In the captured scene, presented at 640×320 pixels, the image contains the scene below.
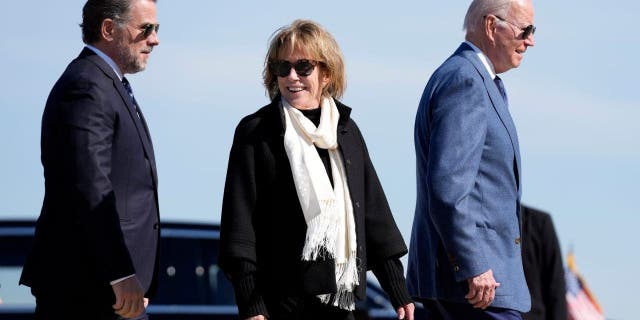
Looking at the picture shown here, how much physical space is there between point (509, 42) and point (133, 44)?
1759 mm

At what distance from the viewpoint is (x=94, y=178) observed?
5.79 metres

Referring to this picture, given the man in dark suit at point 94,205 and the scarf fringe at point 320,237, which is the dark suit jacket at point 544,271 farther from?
the man in dark suit at point 94,205

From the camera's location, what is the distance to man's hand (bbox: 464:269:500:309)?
6082 mm

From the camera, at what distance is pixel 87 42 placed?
636 centimetres

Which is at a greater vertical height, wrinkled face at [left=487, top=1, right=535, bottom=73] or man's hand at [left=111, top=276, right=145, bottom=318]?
wrinkled face at [left=487, top=1, right=535, bottom=73]

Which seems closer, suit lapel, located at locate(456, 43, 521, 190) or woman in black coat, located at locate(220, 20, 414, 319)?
woman in black coat, located at locate(220, 20, 414, 319)

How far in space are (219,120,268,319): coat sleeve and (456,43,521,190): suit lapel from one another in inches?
43.7

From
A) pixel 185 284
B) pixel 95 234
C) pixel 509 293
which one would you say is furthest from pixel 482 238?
pixel 185 284

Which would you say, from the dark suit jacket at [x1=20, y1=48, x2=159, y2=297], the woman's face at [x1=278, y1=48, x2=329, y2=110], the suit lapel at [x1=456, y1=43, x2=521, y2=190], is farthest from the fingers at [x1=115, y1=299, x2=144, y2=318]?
the suit lapel at [x1=456, y1=43, x2=521, y2=190]

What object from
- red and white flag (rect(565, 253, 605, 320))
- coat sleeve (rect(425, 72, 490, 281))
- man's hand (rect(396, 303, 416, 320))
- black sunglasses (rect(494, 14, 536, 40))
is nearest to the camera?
coat sleeve (rect(425, 72, 490, 281))

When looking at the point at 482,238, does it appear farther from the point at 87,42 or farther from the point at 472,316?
the point at 87,42

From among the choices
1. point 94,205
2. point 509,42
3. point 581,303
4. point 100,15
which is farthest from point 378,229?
point 581,303

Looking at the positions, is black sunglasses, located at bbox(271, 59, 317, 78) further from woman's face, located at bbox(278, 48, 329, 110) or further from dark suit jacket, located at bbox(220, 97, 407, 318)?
dark suit jacket, located at bbox(220, 97, 407, 318)

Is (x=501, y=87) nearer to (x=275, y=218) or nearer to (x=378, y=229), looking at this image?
(x=378, y=229)
